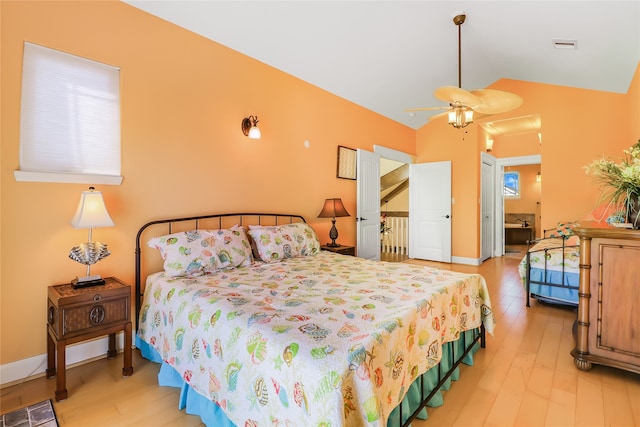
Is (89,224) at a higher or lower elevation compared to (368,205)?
lower

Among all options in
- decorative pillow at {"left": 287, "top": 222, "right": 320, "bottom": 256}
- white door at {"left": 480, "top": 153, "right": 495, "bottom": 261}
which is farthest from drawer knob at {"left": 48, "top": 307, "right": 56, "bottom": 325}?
white door at {"left": 480, "top": 153, "right": 495, "bottom": 261}

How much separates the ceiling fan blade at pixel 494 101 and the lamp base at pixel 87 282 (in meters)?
3.36

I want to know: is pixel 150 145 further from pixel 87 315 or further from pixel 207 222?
pixel 87 315

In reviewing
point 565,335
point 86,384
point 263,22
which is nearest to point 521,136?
point 565,335

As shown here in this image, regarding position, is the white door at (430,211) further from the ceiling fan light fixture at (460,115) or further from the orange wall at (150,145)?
the ceiling fan light fixture at (460,115)

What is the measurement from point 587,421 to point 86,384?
3.16m

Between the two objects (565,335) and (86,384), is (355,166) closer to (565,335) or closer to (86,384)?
(565,335)

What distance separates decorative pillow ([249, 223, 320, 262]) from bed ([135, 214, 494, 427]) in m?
0.02

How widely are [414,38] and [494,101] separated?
165 cm

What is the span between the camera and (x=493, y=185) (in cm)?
675

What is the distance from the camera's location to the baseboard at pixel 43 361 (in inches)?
81.7

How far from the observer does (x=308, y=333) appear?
1362mm

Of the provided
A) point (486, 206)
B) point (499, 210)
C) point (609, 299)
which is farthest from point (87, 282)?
point (499, 210)

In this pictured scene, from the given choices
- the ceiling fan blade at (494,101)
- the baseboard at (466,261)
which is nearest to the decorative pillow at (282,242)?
the ceiling fan blade at (494,101)
